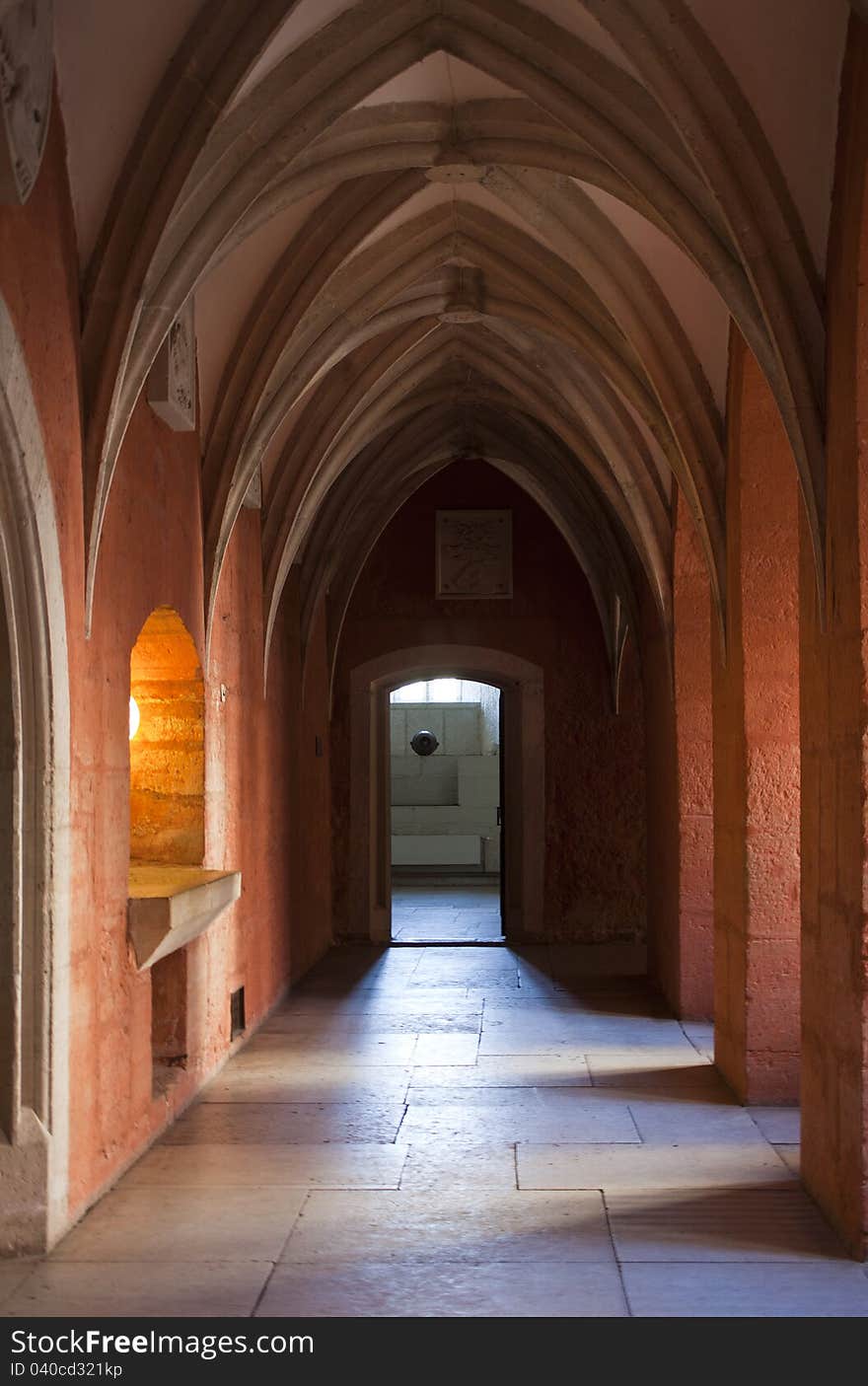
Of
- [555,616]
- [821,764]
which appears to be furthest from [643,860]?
[821,764]

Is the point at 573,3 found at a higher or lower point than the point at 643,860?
higher

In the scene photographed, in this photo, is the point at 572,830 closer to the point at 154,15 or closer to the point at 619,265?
the point at 619,265

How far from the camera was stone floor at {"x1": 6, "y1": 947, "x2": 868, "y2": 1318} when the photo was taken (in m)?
3.75

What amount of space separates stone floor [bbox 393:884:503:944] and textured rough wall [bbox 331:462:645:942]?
834 millimetres

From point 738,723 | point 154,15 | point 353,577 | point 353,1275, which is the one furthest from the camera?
point 353,577

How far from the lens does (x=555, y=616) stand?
38.3 ft

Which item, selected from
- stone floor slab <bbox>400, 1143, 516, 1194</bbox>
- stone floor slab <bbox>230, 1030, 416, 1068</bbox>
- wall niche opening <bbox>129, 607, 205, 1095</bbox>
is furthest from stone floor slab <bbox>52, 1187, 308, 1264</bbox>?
stone floor slab <bbox>230, 1030, 416, 1068</bbox>

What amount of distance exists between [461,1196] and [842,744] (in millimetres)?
1950

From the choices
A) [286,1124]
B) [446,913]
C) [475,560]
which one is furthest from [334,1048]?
[446,913]

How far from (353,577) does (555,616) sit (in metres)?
1.70

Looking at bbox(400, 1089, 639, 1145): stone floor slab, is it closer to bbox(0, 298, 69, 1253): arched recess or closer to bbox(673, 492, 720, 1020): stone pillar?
bbox(0, 298, 69, 1253): arched recess

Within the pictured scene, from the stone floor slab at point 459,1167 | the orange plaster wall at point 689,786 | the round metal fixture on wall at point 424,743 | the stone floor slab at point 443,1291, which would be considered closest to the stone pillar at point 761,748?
the stone floor slab at point 459,1167

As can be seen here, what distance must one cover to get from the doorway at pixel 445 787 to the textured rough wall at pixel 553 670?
5317mm

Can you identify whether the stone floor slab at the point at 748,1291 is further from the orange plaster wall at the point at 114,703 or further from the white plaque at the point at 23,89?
the white plaque at the point at 23,89
